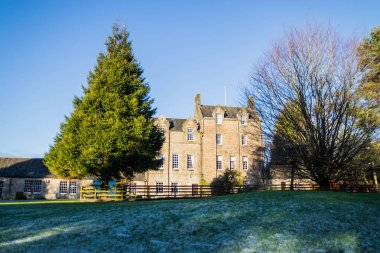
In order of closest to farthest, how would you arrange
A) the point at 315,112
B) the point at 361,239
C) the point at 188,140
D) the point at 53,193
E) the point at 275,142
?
the point at 361,239, the point at 315,112, the point at 275,142, the point at 53,193, the point at 188,140

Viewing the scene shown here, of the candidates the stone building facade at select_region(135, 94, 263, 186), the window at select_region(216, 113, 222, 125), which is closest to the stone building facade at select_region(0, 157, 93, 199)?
the stone building facade at select_region(135, 94, 263, 186)

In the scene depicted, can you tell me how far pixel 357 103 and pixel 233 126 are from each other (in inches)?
1109

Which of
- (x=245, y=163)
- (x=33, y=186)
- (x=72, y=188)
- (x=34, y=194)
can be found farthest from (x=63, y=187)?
(x=245, y=163)

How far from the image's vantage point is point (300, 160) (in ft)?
74.1

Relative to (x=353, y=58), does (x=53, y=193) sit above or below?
below

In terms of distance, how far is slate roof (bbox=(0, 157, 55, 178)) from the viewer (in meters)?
44.0

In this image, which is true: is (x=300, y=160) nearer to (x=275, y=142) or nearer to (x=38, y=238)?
(x=275, y=142)

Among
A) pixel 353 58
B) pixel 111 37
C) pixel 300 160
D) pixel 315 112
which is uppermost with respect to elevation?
pixel 111 37

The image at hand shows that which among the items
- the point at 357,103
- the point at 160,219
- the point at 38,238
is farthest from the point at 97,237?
the point at 357,103

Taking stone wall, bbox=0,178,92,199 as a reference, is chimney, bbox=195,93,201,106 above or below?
above

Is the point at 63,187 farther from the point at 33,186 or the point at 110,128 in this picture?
the point at 110,128

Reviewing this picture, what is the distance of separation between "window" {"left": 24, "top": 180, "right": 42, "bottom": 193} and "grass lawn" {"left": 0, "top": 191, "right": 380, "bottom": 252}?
3204cm

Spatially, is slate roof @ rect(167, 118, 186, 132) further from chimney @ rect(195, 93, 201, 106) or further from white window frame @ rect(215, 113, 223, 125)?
white window frame @ rect(215, 113, 223, 125)

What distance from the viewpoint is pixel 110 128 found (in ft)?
82.7
